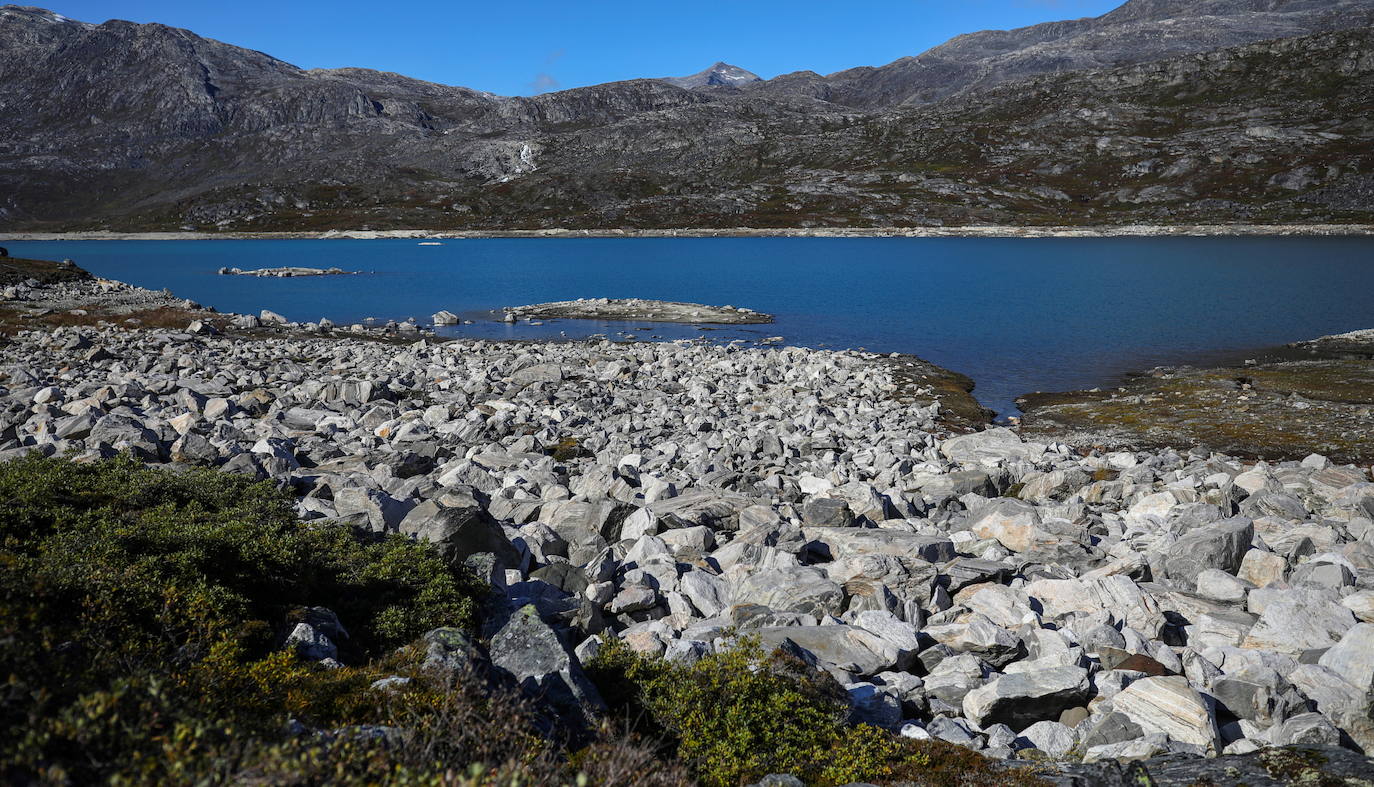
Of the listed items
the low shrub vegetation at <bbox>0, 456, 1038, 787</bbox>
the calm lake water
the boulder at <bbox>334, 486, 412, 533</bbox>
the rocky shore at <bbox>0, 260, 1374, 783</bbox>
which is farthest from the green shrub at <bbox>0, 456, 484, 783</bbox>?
the calm lake water

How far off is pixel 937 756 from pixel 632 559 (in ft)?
24.7

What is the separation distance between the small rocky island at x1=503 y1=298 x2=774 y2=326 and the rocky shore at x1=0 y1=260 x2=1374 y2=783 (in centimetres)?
3696

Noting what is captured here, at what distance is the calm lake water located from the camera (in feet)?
184

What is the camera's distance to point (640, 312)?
7431cm

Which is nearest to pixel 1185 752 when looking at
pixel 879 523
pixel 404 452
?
pixel 879 523

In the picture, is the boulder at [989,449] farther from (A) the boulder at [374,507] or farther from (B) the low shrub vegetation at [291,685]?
(A) the boulder at [374,507]

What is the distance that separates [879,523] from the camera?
58.7 ft

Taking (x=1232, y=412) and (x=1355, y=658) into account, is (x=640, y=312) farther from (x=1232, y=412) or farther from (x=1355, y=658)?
(x=1355, y=658)

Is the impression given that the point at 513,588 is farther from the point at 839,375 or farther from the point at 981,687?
the point at 839,375

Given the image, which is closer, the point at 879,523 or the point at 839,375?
the point at 879,523

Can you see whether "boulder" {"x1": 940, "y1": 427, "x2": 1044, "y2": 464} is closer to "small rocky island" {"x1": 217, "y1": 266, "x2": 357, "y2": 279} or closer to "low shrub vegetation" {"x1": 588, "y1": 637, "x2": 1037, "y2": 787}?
"low shrub vegetation" {"x1": 588, "y1": 637, "x2": 1037, "y2": 787}

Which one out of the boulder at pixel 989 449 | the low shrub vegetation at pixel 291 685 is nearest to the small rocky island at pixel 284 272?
the boulder at pixel 989 449

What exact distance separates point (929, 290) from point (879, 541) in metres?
78.3

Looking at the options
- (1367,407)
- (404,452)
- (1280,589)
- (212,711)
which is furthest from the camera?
(1367,407)
